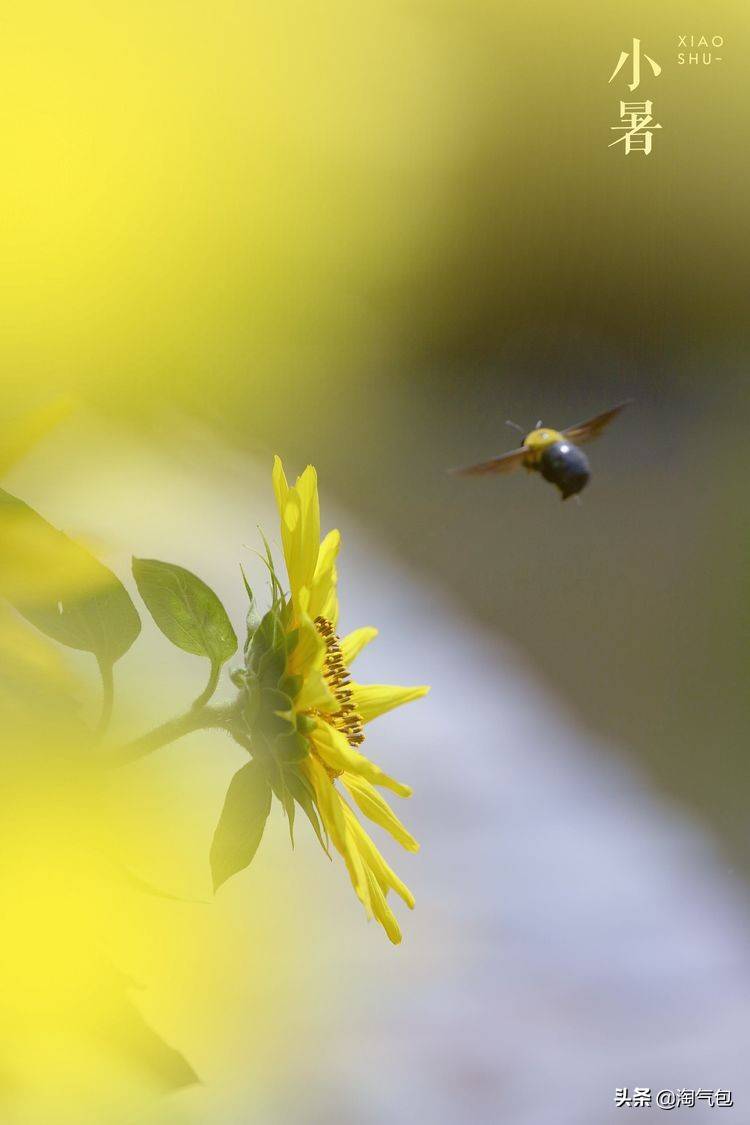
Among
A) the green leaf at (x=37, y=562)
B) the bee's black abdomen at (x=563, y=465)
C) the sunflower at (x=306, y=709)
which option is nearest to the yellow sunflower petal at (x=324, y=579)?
the sunflower at (x=306, y=709)

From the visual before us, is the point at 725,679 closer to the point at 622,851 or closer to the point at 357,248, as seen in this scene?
the point at 622,851

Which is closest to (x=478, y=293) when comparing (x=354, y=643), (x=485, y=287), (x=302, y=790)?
(x=485, y=287)

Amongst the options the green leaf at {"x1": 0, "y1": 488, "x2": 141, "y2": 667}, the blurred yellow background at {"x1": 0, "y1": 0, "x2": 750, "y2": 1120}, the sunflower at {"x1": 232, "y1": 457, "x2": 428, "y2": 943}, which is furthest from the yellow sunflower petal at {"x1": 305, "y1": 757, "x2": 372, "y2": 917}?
the blurred yellow background at {"x1": 0, "y1": 0, "x2": 750, "y2": 1120}

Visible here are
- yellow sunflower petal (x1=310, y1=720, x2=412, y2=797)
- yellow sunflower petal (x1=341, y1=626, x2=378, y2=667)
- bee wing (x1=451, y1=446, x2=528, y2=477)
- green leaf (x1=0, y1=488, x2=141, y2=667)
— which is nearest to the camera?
green leaf (x1=0, y1=488, x2=141, y2=667)

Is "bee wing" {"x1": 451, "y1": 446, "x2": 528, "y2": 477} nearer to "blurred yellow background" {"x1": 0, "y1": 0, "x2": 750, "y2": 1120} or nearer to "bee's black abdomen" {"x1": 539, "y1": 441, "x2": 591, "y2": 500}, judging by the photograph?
"bee's black abdomen" {"x1": 539, "y1": 441, "x2": 591, "y2": 500}

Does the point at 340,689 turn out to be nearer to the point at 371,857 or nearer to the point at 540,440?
the point at 371,857

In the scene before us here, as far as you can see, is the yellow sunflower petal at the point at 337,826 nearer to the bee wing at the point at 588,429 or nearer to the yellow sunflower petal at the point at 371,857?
the yellow sunflower petal at the point at 371,857

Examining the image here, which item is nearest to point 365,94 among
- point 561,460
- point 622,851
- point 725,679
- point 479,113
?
point 479,113
